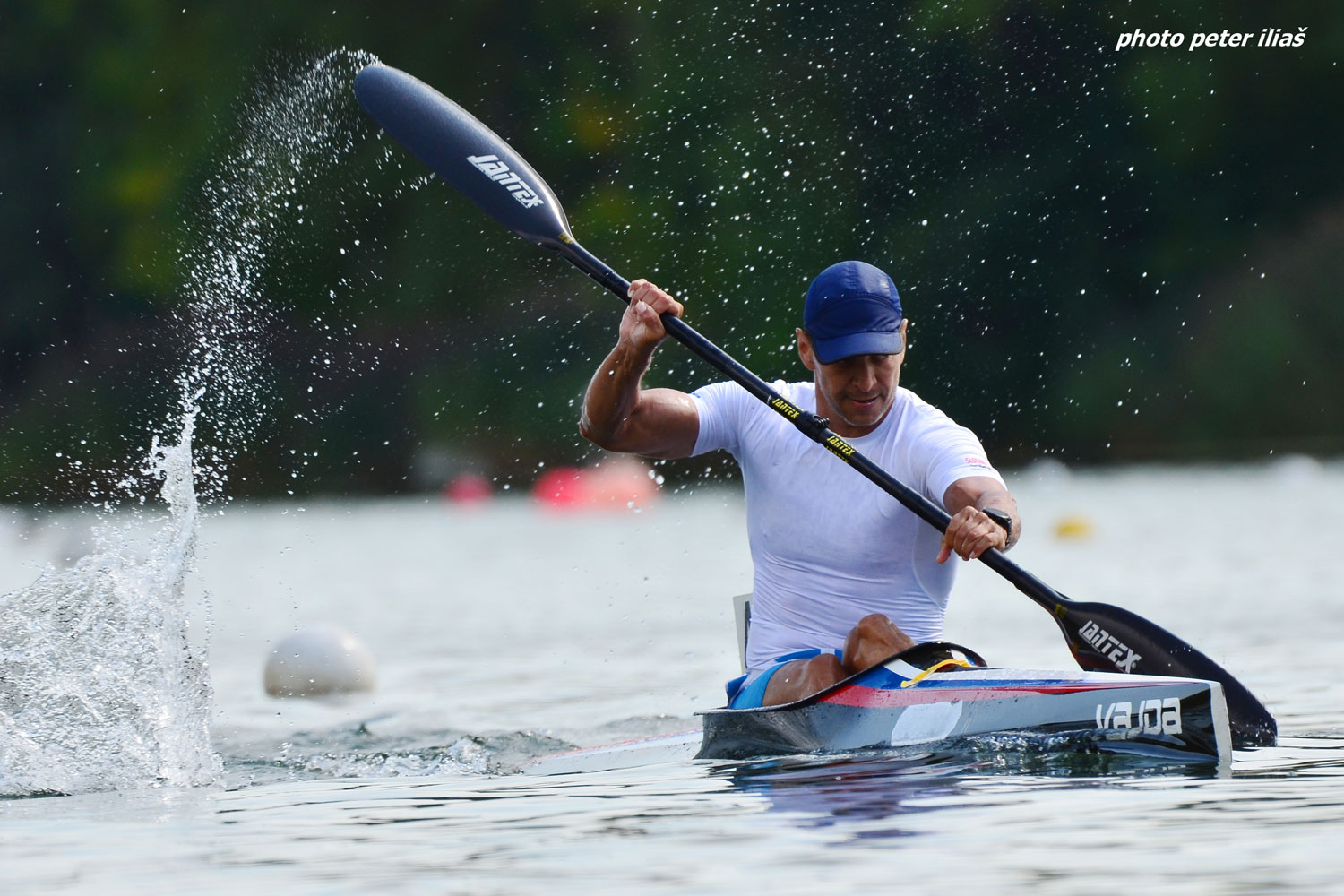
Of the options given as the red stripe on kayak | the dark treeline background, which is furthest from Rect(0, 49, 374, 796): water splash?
the dark treeline background

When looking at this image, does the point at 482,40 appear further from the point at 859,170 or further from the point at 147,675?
the point at 147,675

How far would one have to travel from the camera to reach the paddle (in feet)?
16.8

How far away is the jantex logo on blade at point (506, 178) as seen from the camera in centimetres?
642

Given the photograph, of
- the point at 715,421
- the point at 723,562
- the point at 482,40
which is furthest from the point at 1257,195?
the point at 715,421

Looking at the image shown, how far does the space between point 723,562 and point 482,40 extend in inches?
933

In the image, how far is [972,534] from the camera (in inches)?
186

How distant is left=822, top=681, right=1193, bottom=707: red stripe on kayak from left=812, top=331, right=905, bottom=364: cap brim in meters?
0.91

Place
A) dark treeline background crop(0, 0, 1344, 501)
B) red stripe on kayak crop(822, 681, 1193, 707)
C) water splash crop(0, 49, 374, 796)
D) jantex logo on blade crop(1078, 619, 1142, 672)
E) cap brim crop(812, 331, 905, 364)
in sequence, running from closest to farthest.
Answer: red stripe on kayak crop(822, 681, 1193, 707)
cap brim crop(812, 331, 905, 364)
jantex logo on blade crop(1078, 619, 1142, 672)
water splash crop(0, 49, 374, 796)
dark treeline background crop(0, 0, 1344, 501)

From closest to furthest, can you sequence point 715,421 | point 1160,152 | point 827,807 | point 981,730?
point 827,807
point 981,730
point 715,421
point 1160,152

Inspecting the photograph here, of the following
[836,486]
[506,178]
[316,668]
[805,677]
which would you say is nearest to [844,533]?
[836,486]

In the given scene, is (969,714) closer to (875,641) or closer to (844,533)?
(875,641)

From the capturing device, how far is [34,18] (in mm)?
36375

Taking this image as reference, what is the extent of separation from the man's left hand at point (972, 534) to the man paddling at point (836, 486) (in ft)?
0.44

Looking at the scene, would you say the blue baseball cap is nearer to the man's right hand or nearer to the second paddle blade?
the man's right hand
